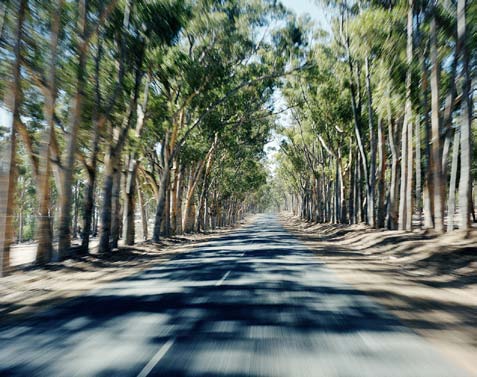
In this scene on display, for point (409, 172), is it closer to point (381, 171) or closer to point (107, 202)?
point (381, 171)

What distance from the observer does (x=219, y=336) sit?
5621mm

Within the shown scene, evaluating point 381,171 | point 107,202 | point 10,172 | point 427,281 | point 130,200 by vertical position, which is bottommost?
point 427,281

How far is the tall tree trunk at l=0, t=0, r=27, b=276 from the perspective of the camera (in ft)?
35.4

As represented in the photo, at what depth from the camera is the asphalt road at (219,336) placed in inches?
178

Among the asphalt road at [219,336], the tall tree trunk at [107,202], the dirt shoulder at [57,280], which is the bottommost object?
the dirt shoulder at [57,280]

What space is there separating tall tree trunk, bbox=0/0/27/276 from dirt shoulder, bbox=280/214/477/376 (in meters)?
8.95

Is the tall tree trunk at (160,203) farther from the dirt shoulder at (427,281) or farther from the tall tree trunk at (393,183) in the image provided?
the tall tree trunk at (393,183)

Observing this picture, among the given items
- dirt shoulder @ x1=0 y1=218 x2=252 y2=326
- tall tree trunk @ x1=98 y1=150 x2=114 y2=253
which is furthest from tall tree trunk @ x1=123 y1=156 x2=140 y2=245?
dirt shoulder @ x1=0 y1=218 x2=252 y2=326

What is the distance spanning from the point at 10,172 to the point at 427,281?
36.5ft

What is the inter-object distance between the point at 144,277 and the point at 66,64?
327 inches

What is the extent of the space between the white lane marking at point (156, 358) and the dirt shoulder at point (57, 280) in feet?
9.86

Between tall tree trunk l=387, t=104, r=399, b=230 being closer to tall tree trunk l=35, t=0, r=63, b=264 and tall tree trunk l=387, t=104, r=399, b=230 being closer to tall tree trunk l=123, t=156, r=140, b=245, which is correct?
tall tree trunk l=123, t=156, r=140, b=245

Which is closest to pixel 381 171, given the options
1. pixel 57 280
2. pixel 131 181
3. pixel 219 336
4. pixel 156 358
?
pixel 131 181

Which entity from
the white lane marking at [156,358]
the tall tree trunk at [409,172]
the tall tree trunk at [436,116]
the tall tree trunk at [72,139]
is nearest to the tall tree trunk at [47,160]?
the tall tree trunk at [72,139]
